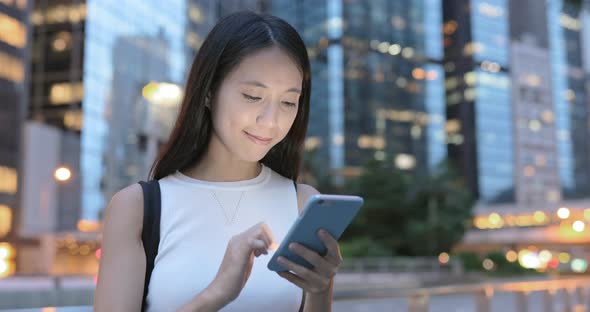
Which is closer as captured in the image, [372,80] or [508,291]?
[508,291]

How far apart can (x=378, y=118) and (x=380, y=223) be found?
3816cm

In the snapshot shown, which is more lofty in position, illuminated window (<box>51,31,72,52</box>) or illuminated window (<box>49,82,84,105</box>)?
illuminated window (<box>51,31,72,52</box>)

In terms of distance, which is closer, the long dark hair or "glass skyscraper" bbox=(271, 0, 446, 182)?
the long dark hair

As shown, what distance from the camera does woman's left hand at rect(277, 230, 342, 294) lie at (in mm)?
1367

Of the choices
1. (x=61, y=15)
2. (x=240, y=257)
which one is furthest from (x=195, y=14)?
(x=240, y=257)

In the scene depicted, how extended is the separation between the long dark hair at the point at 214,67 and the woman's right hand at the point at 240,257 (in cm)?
49

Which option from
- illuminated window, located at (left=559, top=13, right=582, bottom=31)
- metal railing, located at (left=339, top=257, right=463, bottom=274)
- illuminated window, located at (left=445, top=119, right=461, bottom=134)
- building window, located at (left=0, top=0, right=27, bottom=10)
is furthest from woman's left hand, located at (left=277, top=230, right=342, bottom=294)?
illuminated window, located at (left=559, top=13, right=582, bottom=31)

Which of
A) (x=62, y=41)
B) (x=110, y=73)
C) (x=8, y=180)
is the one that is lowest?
(x=8, y=180)

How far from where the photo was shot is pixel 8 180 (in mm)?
38938

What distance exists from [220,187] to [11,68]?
42.9 meters

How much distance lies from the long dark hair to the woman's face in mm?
33

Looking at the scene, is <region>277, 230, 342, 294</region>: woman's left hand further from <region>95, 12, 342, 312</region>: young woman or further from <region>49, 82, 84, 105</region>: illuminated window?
<region>49, 82, 84, 105</region>: illuminated window

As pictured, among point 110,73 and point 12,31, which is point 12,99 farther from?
point 110,73

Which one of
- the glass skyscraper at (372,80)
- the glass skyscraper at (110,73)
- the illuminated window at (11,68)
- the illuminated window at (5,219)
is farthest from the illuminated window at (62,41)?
the glass skyscraper at (372,80)
